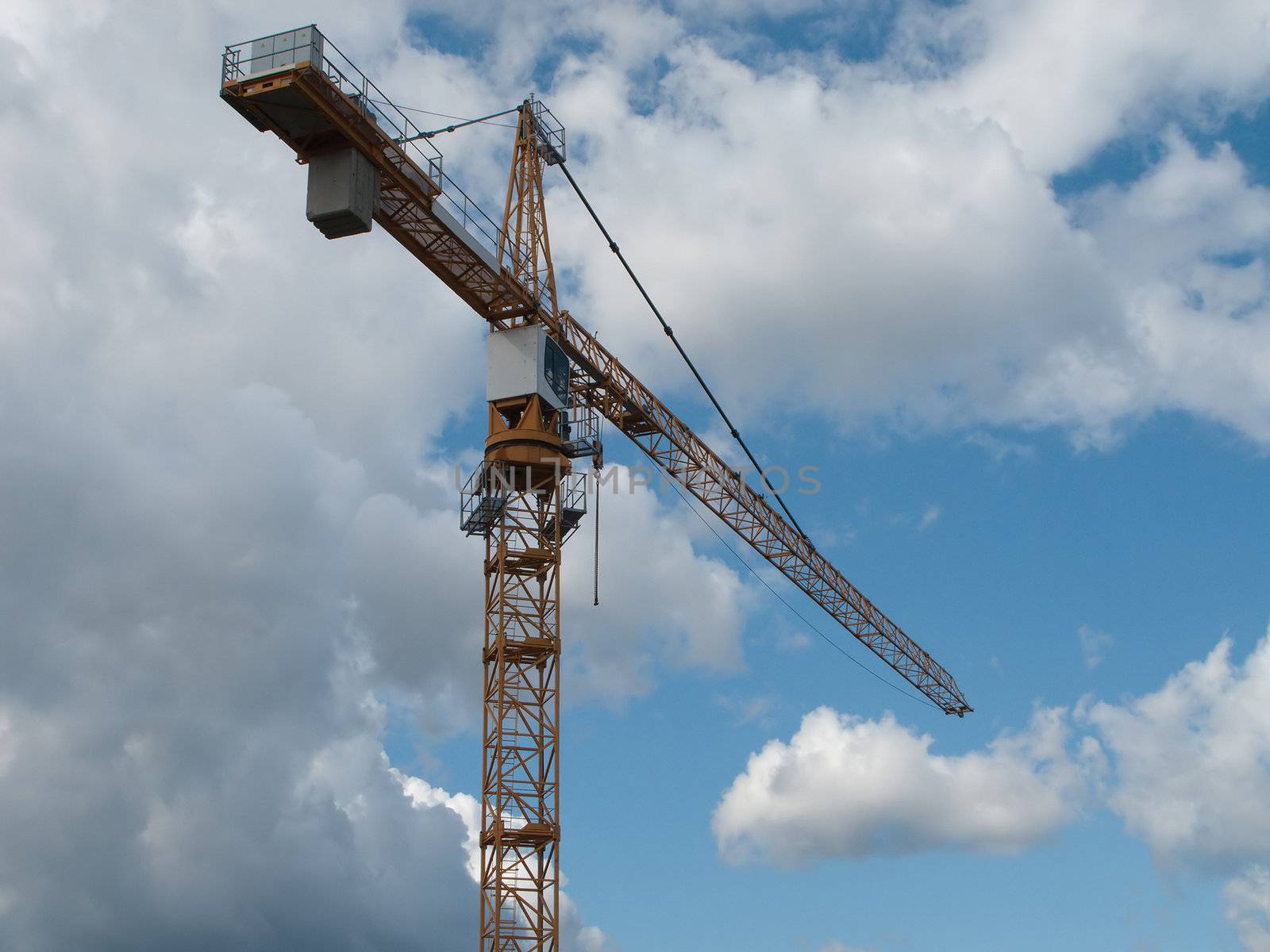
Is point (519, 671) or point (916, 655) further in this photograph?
point (916, 655)

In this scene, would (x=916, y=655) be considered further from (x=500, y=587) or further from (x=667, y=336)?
(x=500, y=587)

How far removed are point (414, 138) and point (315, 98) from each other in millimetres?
6428

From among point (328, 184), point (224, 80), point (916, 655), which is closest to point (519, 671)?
point (328, 184)

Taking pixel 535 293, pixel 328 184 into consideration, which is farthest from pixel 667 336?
pixel 328 184

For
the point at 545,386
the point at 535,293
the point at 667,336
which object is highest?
the point at 667,336

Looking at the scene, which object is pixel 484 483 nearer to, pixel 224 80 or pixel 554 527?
pixel 554 527

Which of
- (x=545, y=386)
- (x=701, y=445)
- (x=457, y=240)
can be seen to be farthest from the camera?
(x=701, y=445)

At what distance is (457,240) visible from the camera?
46531 mm

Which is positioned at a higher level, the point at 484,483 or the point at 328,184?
→ the point at 328,184

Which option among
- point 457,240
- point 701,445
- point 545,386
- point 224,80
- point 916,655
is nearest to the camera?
point 224,80

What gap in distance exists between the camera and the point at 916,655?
83062 millimetres

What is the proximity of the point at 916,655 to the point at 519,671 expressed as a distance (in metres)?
39.6

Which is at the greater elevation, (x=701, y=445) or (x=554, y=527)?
(x=701, y=445)

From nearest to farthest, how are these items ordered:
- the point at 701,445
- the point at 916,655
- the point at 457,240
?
the point at 457,240
the point at 701,445
the point at 916,655
